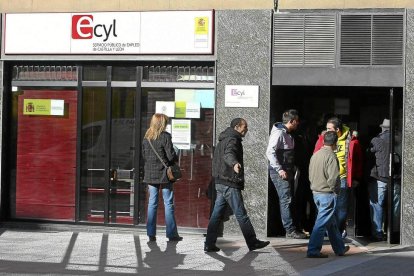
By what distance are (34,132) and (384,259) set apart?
6342 mm

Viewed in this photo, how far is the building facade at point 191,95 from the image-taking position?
564 inches

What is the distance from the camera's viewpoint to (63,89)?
15820 millimetres

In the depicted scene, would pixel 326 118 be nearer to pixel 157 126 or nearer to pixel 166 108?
pixel 166 108

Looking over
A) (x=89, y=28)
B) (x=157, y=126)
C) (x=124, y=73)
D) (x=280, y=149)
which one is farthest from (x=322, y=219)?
(x=89, y=28)

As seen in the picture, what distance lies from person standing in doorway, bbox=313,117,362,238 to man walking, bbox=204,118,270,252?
1588 mm

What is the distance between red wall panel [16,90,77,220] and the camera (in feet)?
52.0

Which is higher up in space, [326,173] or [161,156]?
[161,156]

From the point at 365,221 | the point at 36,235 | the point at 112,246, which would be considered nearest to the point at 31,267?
the point at 112,246

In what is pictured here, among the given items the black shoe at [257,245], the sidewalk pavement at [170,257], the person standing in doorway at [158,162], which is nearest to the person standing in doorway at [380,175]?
the sidewalk pavement at [170,257]

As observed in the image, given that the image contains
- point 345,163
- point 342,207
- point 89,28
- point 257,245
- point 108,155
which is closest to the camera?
point 257,245

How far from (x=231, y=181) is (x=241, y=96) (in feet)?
7.69

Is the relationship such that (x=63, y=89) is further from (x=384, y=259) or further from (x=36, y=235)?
(x=384, y=259)

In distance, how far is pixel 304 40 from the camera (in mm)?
14523

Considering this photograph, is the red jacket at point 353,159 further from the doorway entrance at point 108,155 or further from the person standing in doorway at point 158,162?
the doorway entrance at point 108,155
